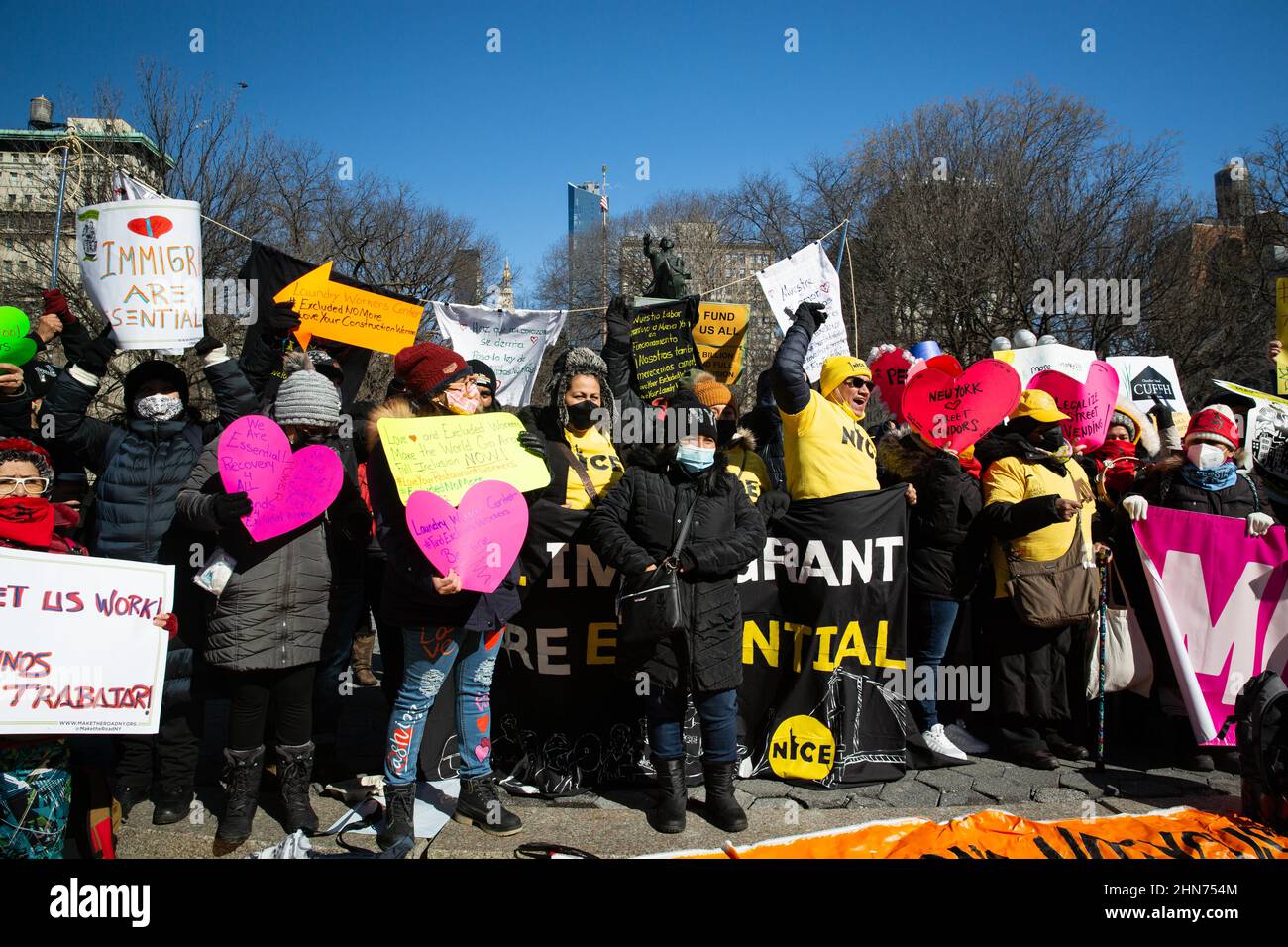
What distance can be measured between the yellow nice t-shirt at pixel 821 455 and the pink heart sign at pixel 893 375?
1.71 metres

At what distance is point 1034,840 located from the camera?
11.5 feet

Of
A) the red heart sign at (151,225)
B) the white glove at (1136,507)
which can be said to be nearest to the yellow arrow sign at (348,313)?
the red heart sign at (151,225)

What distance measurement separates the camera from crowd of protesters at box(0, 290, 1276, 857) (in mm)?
3727

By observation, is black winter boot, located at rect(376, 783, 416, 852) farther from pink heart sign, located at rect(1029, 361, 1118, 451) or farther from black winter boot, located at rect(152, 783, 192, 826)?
pink heart sign, located at rect(1029, 361, 1118, 451)

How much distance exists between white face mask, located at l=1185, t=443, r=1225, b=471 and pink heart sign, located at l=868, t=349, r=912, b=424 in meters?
1.92

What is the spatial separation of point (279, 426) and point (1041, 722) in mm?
4461

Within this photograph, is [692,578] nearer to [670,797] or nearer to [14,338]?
[670,797]

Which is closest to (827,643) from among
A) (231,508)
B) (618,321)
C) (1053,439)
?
(1053,439)

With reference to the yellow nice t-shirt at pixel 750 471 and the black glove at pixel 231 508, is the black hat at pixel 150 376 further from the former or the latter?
the yellow nice t-shirt at pixel 750 471

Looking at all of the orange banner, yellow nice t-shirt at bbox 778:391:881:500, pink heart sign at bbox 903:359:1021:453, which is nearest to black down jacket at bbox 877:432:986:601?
pink heart sign at bbox 903:359:1021:453

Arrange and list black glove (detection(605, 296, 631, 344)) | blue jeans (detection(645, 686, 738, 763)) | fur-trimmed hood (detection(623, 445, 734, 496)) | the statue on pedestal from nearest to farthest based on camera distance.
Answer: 1. blue jeans (detection(645, 686, 738, 763))
2. fur-trimmed hood (detection(623, 445, 734, 496))
3. black glove (detection(605, 296, 631, 344))
4. the statue on pedestal

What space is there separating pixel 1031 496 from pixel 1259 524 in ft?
3.95

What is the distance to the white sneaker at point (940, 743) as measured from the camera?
15.9ft
